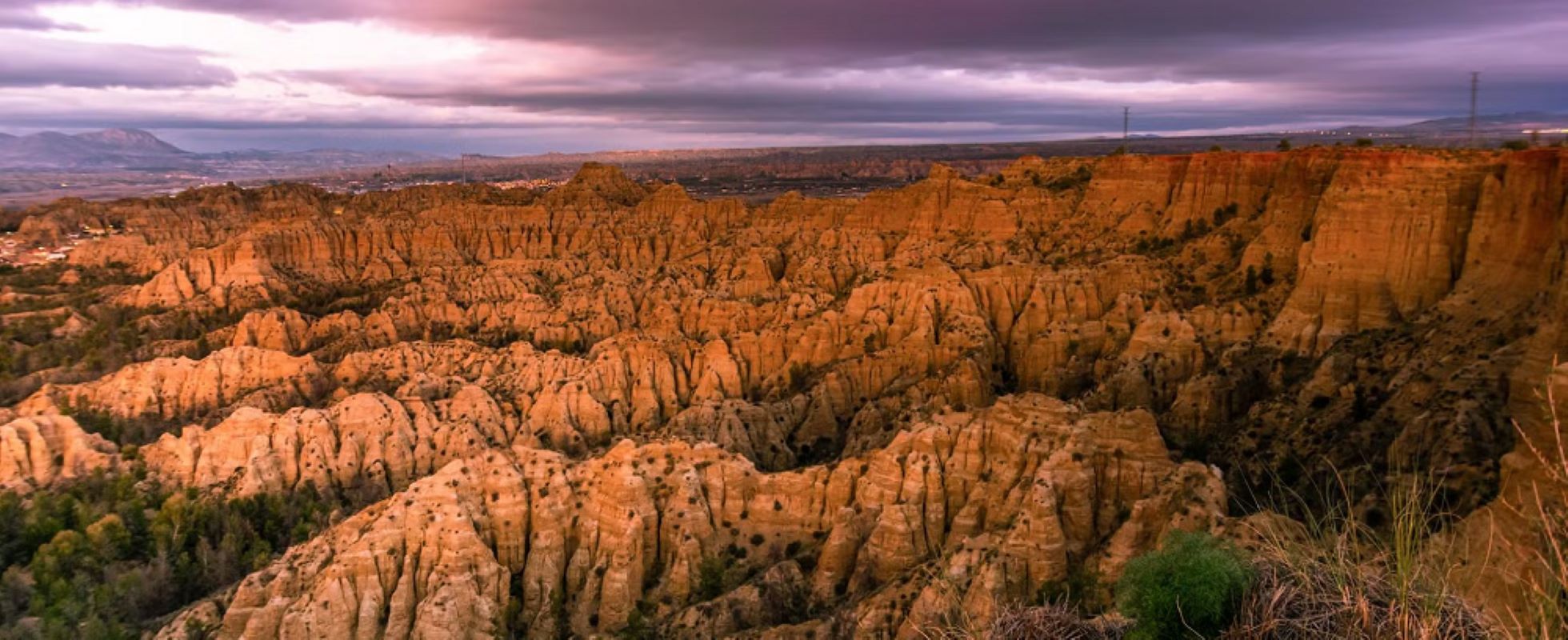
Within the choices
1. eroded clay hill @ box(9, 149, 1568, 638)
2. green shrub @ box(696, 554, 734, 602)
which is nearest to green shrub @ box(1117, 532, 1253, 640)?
eroded clay hill @ box(9, 149, 1568, 638)

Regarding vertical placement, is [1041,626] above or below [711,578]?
above

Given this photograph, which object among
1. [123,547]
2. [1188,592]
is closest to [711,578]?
[1188,592]

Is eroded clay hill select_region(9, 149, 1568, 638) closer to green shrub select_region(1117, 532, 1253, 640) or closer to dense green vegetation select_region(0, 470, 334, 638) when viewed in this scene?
green shrub select_region(1117, 532, 1253, 640)

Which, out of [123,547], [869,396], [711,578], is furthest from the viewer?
[869,396]

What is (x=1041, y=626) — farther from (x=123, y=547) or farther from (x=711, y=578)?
(x=123, y=547)

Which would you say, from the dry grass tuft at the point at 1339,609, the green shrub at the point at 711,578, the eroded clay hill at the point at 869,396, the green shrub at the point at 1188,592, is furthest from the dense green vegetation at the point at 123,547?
the dry grass tuft at the point at 1339,609

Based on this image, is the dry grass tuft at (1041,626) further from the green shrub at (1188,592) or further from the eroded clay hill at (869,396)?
the eroded clay hill at (869,396)

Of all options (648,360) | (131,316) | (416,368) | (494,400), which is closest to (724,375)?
(648,360)
